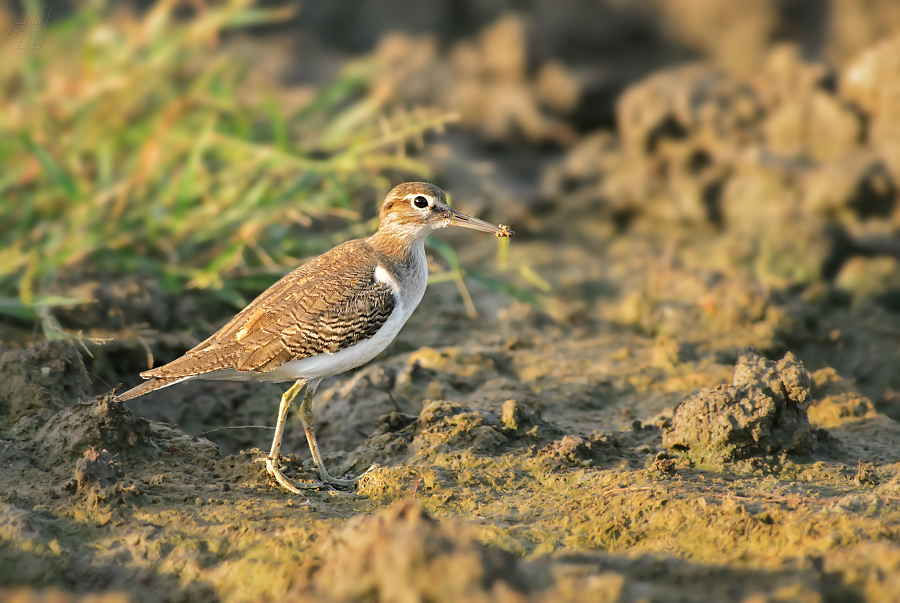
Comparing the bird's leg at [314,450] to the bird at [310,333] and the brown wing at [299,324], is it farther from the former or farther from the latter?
the brown wing at [299,324]

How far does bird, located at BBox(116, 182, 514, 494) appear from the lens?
455 centimetres

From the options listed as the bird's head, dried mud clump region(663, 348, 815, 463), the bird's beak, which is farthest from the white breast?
dried mud clump region(663, 348, 815, 463)

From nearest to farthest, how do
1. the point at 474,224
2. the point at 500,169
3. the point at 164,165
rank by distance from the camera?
the point at 474,224, the point at 164,165, the point at 500,169

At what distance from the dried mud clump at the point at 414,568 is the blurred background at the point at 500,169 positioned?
2721 millimetres

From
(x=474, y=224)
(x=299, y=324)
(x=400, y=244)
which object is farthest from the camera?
(x=474, y=224)

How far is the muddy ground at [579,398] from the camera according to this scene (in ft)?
11.2

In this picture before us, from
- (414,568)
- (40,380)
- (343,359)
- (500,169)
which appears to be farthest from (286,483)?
(500,169)

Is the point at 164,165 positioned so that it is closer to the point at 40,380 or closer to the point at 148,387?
the point at 40,380

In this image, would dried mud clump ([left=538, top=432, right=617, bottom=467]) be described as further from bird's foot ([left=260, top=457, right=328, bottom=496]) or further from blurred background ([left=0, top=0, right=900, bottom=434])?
blurred background ([left=0, top=0, right=900, bottom=434])

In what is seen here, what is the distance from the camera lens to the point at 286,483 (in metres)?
4.39

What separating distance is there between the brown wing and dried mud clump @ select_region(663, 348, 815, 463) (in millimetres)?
1702

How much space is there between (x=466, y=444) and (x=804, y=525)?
1780mm

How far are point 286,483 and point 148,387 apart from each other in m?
0.84

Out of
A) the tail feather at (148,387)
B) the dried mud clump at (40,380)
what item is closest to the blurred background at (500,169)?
the dried mud clump at (40,380)
